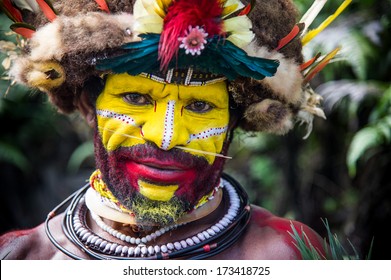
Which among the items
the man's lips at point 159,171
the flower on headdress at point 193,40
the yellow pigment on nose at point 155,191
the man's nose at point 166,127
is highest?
the flower on headdress at point 193,40

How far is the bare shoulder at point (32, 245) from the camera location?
217 centimetres

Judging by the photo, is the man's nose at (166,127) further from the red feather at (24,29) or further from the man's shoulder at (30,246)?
the man's shoulder at (30,246)

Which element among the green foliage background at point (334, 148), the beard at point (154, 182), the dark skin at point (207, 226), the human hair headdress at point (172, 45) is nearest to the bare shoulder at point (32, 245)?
the dark skin at point (207, 226)

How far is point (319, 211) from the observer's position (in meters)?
3.68

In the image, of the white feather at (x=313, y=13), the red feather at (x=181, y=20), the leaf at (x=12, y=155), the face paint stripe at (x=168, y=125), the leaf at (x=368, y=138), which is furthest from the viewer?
the leaf at (x=12, y=155)

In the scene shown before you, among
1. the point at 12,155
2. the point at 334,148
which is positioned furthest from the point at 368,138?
the point at 12,155

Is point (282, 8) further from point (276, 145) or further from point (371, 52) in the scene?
point (276, 145)

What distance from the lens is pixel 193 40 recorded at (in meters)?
1.76

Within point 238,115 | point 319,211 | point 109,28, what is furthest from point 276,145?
point 109,28

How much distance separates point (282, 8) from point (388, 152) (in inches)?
63.3

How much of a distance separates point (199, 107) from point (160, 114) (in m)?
0.16

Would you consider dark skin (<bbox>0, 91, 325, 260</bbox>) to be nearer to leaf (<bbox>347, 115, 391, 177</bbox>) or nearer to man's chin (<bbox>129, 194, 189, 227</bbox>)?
man's chin (<bbox>129, 194, 189, 227</bbox>)

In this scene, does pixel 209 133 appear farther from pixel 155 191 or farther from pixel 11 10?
pixel 11 10

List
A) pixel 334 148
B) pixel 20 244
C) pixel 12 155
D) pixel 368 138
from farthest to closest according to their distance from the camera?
1. pixel 12 155
2. pixel 334 148
3. pixel 368 138
4. pixel 20 244
